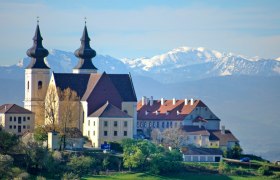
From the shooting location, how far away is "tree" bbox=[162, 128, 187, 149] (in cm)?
12078

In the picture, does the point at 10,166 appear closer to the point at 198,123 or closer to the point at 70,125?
the point at 70,125

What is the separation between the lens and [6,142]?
100 metres

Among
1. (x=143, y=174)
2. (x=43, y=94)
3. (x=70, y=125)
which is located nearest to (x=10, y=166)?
(x=143, y=174)

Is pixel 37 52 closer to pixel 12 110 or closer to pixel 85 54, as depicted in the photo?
pixel 85 54

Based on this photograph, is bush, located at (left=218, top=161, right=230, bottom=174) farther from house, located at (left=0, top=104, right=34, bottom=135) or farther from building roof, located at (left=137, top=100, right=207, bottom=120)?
house, located at (left=0, top=104, right=34, bottom=135)

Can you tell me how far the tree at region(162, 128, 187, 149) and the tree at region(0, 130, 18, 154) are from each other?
75.7 ft

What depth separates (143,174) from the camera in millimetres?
106625

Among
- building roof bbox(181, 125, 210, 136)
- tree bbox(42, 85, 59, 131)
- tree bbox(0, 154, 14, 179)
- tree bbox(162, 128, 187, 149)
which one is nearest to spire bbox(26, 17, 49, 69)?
tree bbox(42, 85, 59, 131)

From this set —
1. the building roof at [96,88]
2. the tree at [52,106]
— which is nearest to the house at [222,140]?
the building roof at [96,88]

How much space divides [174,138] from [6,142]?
84.1 feet

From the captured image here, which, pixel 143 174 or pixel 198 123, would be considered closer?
pixel 143 174

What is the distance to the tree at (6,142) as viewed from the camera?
100 m

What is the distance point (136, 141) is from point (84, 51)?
21.0 metres

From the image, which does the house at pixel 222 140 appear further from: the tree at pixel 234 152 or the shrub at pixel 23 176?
the shrub at pixel 23 176
